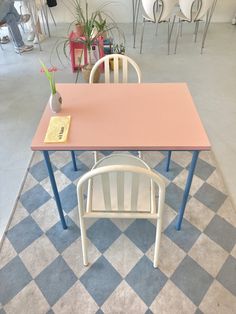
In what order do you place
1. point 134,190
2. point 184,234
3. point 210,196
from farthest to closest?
point 210,196, point 184,234, point 134,190

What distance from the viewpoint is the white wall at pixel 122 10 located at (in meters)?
4.22

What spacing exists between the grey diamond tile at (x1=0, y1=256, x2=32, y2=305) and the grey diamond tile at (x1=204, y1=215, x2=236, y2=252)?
1.12m

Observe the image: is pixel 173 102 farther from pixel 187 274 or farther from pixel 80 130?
pixel 187 274

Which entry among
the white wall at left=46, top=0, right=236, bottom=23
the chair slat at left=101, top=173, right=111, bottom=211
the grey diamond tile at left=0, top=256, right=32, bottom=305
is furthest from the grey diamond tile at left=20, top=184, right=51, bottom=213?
the white wall at left=46, top=0, right=236, bottom=23

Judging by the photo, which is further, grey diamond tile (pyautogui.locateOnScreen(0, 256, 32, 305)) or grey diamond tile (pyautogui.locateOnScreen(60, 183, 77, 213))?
grey diamond tile (pyautogui.locateOnScreen(60, 183, 77, 213))

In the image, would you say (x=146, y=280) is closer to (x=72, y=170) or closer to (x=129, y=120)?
(x=129, y=120)

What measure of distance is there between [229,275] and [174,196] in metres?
0.59

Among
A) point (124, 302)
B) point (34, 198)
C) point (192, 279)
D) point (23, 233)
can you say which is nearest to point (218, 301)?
point (192, 279)

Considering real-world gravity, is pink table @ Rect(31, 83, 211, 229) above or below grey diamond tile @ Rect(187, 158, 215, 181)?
above

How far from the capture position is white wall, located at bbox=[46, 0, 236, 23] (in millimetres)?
4223

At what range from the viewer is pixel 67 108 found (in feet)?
4.70

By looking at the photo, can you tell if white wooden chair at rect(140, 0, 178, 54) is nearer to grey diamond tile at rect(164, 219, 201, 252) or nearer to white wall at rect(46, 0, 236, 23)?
white wall at rect(46, 0, 236, 23)

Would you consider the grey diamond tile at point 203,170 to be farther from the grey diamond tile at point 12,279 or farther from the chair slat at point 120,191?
the grey diamond tile at point 12,279

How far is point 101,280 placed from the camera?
4.51 feet
